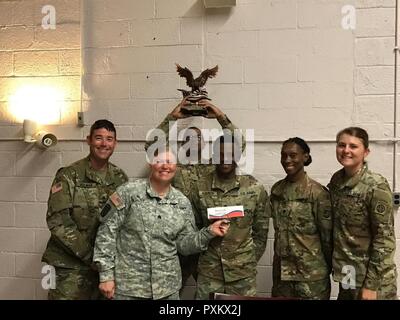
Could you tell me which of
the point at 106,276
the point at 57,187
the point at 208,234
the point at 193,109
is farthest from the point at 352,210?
the point at 57,187

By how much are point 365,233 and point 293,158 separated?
20.4 inches

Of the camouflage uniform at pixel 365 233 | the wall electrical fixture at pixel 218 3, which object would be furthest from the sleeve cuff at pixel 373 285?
the wall electrical fixture at pixel 218 3

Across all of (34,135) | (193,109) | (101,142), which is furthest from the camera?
(34,135)

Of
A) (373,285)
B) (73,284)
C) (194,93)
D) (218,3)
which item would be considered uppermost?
(218,3)

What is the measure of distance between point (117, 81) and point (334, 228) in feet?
5.64

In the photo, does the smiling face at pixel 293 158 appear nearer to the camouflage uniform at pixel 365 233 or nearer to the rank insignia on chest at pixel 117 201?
the camouflage uniform at pixel 365 233

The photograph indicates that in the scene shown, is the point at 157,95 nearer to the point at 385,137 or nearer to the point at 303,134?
the point at 303,134

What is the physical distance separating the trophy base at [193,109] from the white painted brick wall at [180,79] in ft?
1.17

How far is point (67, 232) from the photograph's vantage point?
2408mm

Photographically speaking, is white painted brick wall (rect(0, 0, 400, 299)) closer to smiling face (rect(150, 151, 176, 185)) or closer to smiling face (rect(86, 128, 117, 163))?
smiling face (rect(86, 128, 117, 163))

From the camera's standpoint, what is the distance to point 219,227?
2213mm

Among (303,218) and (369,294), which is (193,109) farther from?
(369,294)

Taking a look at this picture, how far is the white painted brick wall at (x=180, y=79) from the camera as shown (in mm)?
2744
